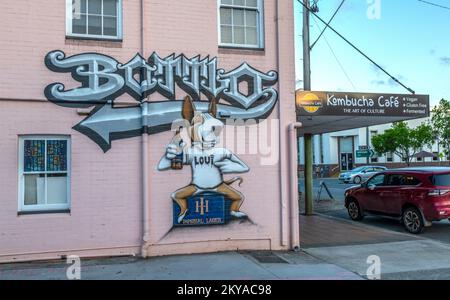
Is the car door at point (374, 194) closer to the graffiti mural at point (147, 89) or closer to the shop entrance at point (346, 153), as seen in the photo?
the graffiti mural at point (147, 89)

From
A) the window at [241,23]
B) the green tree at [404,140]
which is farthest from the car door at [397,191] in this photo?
the green tree at [404,140]

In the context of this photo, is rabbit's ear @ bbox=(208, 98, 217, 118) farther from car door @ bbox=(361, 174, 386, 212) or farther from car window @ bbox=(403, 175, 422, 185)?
car door @ bbox=(361, 174, 386, 212)

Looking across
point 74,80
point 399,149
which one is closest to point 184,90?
point 74,80

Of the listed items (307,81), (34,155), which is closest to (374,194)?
(307,81)

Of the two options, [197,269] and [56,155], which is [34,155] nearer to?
[56,155]

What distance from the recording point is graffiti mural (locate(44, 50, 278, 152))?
312 inches

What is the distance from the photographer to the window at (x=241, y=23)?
351 inches

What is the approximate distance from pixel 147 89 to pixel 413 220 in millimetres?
7743

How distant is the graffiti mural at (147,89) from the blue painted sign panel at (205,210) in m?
1.55

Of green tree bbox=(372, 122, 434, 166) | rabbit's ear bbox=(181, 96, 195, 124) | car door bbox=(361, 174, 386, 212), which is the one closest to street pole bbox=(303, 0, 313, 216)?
car door bbox=(361, 174, 386, 212)

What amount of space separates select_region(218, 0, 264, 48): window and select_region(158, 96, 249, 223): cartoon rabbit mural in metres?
1.46

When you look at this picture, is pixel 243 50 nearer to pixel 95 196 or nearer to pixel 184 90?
pixel 184 90

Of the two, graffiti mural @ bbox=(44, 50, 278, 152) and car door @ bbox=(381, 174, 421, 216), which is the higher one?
graffiti mural @ bbox=(44, 50, 278, 152)

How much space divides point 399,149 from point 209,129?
Result: 152 feet
